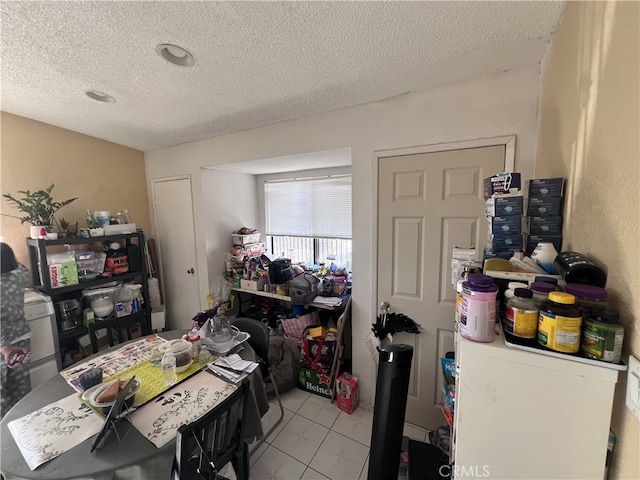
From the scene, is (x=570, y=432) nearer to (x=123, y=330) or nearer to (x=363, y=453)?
(x=363, y=453)

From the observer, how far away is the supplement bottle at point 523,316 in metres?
0.66

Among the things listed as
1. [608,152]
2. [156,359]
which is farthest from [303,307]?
[608,152]

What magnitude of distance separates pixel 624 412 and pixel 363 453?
59.5 inches

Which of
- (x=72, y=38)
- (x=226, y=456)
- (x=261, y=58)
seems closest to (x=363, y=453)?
(x=226, y=456)

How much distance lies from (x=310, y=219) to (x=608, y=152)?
237cm

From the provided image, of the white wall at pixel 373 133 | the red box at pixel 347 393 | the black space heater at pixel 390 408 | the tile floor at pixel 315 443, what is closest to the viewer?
the black space heater at pixel 390 408

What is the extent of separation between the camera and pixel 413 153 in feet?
5.42

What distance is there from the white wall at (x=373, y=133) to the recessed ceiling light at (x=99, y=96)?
0.79 m

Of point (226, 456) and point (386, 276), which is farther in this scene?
point (386, 276)

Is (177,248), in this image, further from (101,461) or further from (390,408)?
(390,408)

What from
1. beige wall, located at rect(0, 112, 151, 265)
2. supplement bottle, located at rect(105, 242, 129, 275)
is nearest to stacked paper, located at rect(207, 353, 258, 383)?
supplement bottle, located at rect(105, 242, 129, 275)

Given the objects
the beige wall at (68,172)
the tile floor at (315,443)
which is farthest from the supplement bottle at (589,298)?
the beige wall at (68,172)

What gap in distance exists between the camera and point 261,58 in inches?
53.1

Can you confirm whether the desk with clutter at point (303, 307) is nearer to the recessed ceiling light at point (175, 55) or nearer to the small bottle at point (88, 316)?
the small bottle at point (88, 316)
